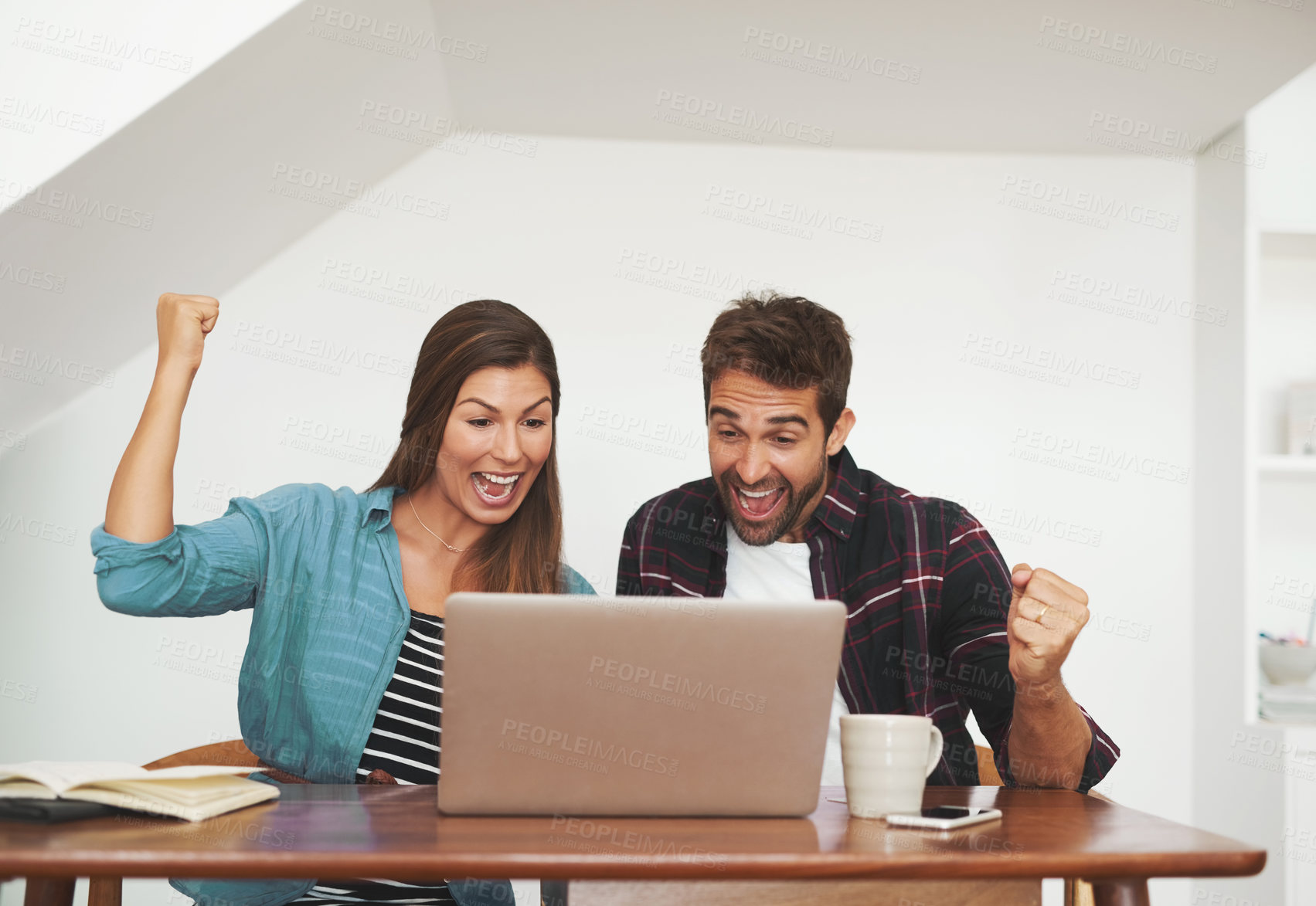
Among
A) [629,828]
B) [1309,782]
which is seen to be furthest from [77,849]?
[1309,782]

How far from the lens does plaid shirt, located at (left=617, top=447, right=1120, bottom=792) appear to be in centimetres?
178

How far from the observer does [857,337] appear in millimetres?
2912

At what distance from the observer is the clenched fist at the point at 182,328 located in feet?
4.73

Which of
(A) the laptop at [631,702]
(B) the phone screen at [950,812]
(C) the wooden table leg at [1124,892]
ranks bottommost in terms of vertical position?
(C) the wooden table leg at [1124,892]

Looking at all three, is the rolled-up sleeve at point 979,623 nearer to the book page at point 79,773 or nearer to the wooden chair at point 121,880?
the wooden chair at point 121,880

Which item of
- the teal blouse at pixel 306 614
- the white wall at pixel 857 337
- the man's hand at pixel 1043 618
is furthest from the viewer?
the white wall at pixel 857 337

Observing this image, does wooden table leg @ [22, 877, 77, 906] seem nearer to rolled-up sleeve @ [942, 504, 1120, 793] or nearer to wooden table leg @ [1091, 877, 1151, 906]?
wooden table leg @ [1091, 877, 1151, 906]

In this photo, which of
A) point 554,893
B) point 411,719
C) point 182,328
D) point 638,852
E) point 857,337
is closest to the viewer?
point 638,852

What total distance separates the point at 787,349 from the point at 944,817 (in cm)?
111

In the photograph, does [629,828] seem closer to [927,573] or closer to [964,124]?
[927,573]

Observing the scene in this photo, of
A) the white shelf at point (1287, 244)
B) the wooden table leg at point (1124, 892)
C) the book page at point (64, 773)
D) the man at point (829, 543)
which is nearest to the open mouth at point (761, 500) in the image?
the man at point (829, 543)

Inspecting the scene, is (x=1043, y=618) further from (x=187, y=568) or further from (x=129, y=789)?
(x=187, y=568)

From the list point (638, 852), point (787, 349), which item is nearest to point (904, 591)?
point (787, 349)

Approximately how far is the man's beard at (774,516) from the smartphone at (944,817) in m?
0.92
